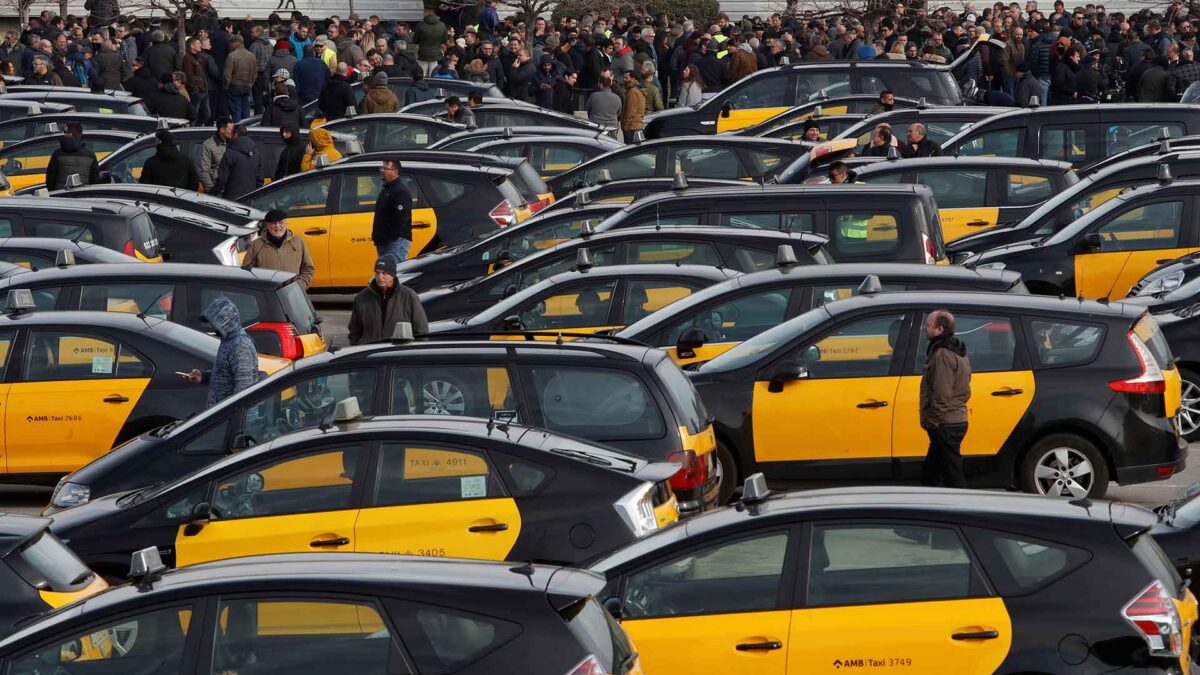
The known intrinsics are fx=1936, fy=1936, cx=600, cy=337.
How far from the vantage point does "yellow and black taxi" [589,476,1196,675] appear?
24.4ft

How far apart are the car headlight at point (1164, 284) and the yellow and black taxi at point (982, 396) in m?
3.00

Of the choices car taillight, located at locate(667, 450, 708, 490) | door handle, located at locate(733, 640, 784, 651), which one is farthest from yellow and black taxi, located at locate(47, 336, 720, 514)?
door handle, located at locate(733, 640, 784, 651)

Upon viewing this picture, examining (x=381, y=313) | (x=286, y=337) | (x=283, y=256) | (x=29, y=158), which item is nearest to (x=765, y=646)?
(x=381, y=313)

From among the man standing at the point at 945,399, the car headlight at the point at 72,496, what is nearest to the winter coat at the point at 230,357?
the car headlight at the point at 72,496

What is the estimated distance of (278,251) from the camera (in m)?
17.2

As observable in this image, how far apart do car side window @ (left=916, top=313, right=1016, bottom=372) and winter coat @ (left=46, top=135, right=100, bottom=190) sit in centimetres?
1343

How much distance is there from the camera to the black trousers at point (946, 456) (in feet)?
38.1

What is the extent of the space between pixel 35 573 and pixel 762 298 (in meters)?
6.50

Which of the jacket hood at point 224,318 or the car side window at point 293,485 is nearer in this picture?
the car side window at point 293,485

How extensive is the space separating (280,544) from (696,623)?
2.61 metres

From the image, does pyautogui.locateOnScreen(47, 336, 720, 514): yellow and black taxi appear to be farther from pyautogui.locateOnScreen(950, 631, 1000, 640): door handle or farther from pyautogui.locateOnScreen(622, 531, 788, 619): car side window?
pyautogui.locateOnScreen(950, 631, 1000, 640): door handle

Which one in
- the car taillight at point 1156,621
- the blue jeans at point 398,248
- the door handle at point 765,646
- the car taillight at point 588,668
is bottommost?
the blue jeans at point 398,248

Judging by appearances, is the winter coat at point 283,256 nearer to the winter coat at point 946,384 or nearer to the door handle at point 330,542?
the winter coat at point 946,384

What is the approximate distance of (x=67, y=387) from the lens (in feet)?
44.4
